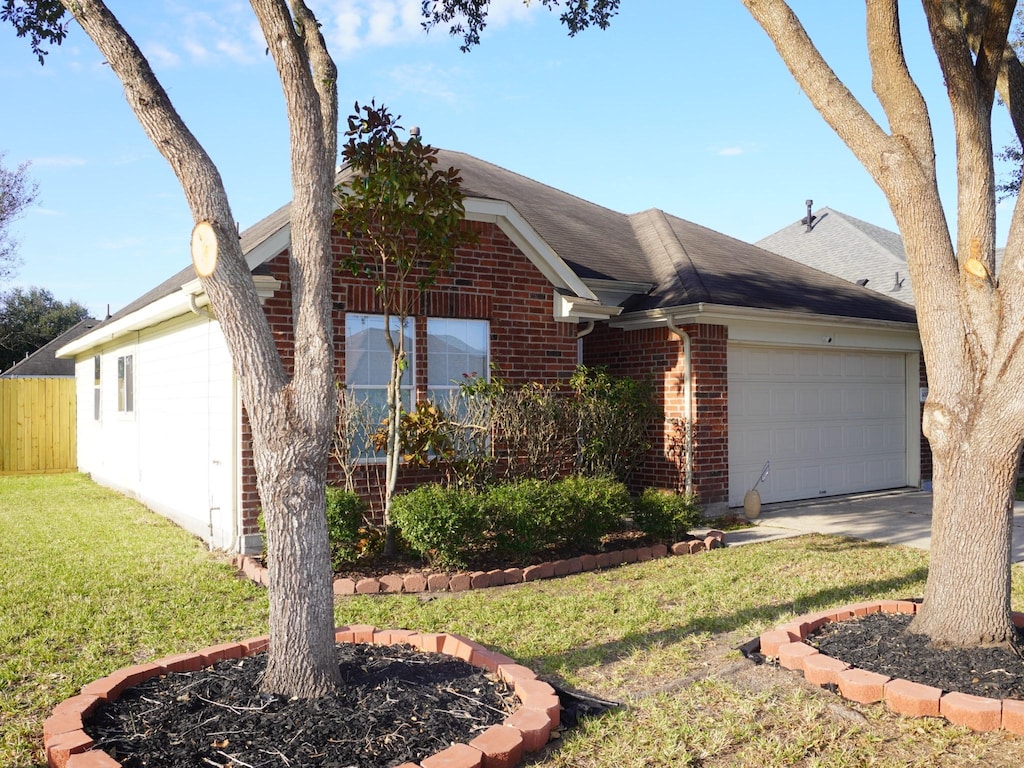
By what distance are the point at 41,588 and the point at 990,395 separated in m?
7.50

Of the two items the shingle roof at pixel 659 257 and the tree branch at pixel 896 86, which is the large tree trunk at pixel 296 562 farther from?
the shingle roof at pixel 659 257

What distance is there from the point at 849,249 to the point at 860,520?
40.2 feet

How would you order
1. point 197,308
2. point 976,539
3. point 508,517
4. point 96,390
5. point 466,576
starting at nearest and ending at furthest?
point 976,539 < point 466,576 < point 508,517 < point 197,308 < point 96,390

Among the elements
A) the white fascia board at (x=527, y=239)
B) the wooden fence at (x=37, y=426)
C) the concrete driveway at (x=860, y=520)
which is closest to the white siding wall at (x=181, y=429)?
the white fascia board at (x=527, y=239)

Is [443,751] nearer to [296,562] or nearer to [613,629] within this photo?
[296,562]

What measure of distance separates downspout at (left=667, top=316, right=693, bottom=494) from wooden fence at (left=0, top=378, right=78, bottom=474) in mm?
15448

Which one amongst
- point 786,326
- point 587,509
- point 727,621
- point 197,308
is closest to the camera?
point 727,621

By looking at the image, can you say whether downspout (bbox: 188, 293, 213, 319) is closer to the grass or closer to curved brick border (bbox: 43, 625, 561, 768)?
the grass

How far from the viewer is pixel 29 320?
44312 millimetres

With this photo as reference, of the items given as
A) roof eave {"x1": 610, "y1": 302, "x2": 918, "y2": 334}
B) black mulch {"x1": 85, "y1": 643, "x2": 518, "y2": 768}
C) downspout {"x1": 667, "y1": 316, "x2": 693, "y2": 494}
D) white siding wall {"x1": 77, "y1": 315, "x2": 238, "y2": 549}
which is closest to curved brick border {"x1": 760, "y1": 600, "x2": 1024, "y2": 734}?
black mulch {"x1": 85, "y1": 643, "x2": 518, "y2": 768}

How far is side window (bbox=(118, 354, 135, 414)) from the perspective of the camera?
13773 millimetres

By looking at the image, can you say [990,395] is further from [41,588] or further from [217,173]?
[41,588]

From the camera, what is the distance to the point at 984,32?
18.9ft

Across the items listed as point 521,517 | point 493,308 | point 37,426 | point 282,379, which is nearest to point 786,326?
point 493,308
